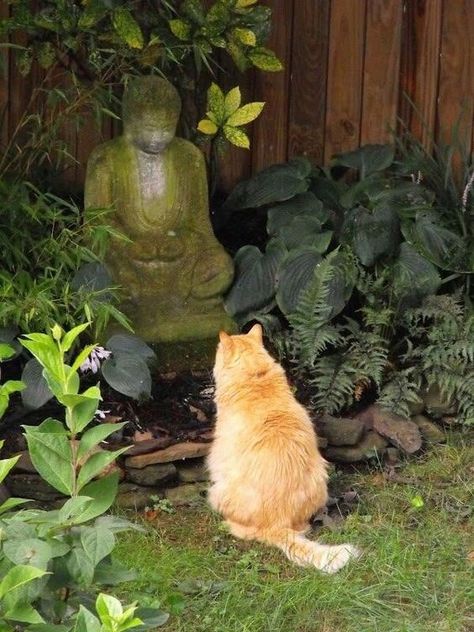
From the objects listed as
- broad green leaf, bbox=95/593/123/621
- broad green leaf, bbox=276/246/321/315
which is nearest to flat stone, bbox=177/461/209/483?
broad green leaf, bbox=276/246/321/315

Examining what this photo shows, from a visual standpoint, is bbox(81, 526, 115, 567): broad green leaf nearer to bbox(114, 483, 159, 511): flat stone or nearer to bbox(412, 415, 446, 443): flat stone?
bbox(114, 483, 159, 511): flat stone

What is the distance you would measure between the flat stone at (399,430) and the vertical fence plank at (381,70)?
204 cm

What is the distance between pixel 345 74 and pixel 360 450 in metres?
2.46

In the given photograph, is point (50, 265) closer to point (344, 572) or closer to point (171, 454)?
point (171, 454)

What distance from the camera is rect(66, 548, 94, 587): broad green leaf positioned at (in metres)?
2.41

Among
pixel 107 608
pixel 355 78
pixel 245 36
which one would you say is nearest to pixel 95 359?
pixel 245 36

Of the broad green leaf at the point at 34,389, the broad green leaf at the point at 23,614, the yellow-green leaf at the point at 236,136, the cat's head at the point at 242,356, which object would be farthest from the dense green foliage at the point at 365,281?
the broad green leaf at the point at 23,614

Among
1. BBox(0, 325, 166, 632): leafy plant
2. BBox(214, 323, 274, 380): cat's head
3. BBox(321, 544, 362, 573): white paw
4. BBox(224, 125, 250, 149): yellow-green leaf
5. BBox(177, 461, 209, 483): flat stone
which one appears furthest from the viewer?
BBox(224, 125, 250, 149): yellow-green leaf

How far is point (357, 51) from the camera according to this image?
6.93 meters

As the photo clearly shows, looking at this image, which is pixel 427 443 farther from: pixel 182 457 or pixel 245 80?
pixel 245 80

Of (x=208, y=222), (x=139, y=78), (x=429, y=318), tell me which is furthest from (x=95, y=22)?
(x=429, y=318)

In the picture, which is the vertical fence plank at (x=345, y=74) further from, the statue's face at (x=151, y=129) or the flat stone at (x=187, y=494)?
the flat stone at (x=187, y=494)

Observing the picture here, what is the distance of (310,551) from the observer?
4.45 m

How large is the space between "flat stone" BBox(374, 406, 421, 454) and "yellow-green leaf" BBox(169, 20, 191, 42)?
6.76ft
